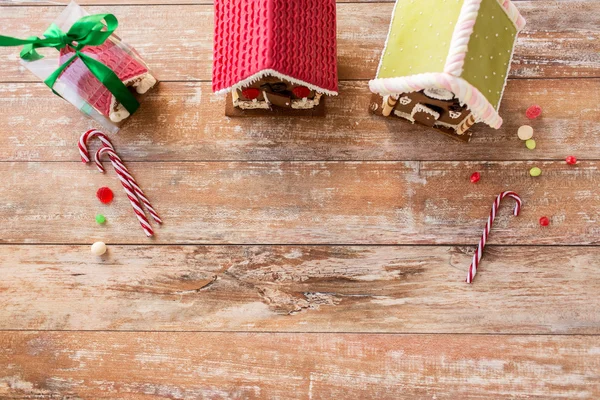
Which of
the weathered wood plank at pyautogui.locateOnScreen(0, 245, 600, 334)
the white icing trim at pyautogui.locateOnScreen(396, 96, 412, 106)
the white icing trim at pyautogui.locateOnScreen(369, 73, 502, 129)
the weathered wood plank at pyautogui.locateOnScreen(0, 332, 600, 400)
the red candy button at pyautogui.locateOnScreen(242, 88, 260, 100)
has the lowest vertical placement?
the weathered wood plank at pyautogui.locateOnScreen(0, 332, 600, 400)

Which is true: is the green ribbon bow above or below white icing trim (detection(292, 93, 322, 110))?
above

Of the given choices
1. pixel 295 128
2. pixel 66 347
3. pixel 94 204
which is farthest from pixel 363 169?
pixel 66 347

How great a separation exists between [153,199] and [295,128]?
1.69 ft

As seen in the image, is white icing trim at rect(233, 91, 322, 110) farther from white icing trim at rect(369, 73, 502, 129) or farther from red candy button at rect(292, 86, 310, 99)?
white icing trim at rect(369, 73, 502, 129)

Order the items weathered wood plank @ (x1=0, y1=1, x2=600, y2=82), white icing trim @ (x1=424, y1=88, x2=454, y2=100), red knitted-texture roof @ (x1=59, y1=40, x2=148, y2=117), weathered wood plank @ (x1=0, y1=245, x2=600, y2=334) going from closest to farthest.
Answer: white icing trim @ (x1=424, y1=88, x2=454, y2=100)
red knitted-texture roof @ (x1=59, y1=40, x2=148, y2=117)
weathered wood plank @ (x1=0, y1=245, x2=600, y2=334)
weathered wood plank @ (x1=0, y1=1, x2=600, y2=82)

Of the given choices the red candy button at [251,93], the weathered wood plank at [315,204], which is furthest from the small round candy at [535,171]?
the red candy button at [251,93]

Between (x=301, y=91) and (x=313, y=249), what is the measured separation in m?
0.49

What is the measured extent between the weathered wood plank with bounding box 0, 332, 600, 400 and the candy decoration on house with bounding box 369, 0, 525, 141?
716mm

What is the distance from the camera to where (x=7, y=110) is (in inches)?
65.3

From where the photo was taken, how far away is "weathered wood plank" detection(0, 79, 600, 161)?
158 centimetres

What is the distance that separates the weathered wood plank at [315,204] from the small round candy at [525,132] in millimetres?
86

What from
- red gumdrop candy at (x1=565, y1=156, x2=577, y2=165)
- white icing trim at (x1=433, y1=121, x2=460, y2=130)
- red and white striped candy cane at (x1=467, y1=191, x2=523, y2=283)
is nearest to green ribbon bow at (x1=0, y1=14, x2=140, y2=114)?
white icing trim at (x1=433, y1=121, x2=460, y2=130)

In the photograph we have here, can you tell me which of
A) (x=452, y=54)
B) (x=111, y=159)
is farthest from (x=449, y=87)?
(x=111, y=159)

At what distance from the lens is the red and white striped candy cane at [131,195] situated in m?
1.56
